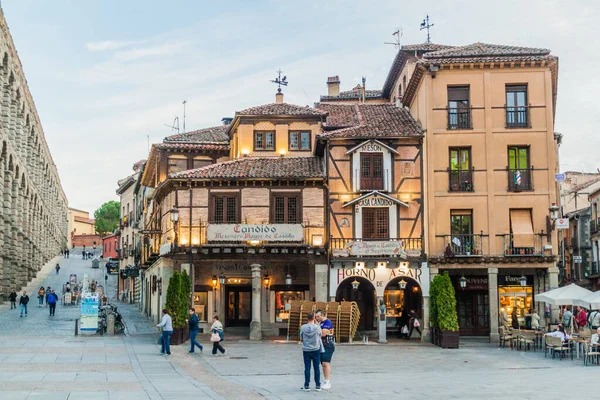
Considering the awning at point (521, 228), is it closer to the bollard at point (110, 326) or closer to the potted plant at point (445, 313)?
the potted plant at point (445, 313)

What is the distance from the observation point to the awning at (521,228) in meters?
37.6

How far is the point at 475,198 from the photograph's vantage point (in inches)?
1495

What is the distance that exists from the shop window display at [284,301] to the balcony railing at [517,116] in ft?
43.6

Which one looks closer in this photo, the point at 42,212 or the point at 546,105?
the point at 546,105

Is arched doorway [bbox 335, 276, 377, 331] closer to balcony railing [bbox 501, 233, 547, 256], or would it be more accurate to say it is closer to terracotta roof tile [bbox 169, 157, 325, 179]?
terracotta roof tile [bbox 169, 157, 325, 179]

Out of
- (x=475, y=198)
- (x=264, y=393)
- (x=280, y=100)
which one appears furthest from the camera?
(x=280, y=100)

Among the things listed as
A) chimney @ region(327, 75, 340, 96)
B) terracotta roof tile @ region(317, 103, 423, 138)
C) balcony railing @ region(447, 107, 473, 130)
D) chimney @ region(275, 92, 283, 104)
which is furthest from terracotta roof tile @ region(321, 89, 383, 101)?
balcony railing @ region(447, 107, 473, 130)

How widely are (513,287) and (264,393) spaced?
2359 centimetres

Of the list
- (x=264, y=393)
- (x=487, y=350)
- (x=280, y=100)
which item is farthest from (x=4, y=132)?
(x=264, y=393)

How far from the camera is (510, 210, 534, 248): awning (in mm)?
37562

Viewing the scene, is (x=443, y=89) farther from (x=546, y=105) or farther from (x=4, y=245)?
(x=4, y=245)

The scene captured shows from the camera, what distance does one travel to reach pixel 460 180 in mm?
38219

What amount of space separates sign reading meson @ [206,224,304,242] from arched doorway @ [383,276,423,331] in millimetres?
5807

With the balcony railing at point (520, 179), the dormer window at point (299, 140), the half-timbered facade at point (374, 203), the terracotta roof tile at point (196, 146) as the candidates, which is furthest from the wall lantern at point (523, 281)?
the terracotta roof tile at point (196, 146)
